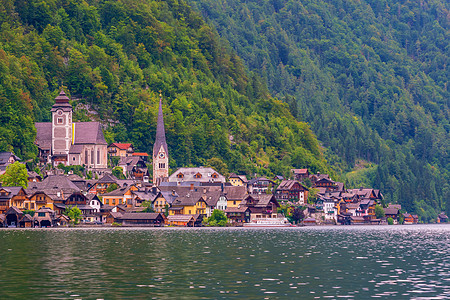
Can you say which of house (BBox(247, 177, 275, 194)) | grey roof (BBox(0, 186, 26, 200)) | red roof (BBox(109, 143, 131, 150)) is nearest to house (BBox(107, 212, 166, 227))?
grey roof (BBox(0, 186, 26, 200))

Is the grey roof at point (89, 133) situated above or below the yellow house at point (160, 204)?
above

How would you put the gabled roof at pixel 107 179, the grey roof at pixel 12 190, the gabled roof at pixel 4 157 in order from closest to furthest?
1. the grey roof at pixel 12 190
2. the gabled roof at pixel 4 157
3. the gabled roof at pixel 107 179

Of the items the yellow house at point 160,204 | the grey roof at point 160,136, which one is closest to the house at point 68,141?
the grey roof at point 160,136

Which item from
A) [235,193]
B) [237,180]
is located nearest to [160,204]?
[235,193]

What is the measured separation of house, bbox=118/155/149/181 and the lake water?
349 feet

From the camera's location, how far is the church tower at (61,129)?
176125 mm

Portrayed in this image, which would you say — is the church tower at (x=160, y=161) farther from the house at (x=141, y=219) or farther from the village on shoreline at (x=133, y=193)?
the house at (x=141, y=219)

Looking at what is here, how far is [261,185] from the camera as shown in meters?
189

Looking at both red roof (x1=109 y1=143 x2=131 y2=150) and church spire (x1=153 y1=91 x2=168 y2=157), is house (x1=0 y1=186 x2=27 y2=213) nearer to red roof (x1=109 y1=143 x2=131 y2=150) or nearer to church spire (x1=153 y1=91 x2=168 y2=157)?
red roof (x1=109 y1=143 x2=131 y2=150)

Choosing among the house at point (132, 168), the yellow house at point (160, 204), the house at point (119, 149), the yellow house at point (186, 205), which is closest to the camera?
the yellow house at point (186, 205)

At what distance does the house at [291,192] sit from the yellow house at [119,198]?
1536 inches

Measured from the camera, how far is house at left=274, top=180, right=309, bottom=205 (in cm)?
18350

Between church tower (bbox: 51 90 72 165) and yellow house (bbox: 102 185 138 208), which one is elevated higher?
church tower (bbox: 51 90 72 165)

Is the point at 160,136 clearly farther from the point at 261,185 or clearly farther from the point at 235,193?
the point at 235,193
